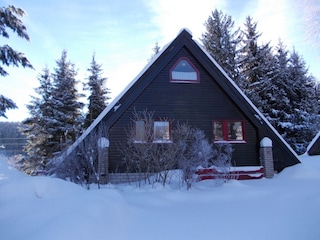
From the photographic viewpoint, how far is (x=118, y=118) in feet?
37.1

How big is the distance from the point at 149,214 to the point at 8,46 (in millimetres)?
10547

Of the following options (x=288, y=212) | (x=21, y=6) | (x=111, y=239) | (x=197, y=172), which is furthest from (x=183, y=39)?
(x=111, y=239)

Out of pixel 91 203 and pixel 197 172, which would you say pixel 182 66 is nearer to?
pixel 197 172

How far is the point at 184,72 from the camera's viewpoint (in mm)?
12570

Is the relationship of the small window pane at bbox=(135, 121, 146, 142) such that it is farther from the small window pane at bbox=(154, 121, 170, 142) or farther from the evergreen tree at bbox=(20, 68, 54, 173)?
the evergreen tree at bbox=(20, 68, 54, 173)

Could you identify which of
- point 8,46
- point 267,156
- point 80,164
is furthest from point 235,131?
point 8,46

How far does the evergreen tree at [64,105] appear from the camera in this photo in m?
20.2

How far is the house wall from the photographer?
11.5 metres

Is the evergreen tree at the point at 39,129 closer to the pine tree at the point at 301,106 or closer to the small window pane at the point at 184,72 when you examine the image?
the small window pane at the point at 184,72

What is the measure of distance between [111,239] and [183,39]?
10.3 metres

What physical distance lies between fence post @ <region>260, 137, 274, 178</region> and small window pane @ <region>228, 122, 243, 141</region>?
3.48ft

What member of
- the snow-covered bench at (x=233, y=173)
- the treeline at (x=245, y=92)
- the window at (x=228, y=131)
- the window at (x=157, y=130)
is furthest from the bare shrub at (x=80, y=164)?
the treeline at (x=245, y=92)

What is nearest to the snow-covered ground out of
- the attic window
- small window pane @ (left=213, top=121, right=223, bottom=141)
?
small window pane @ (left=213, top=121, right=223, bottom=141)

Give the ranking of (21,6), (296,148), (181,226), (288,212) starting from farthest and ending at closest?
(296,148) < (21,6) < (288,212) < (181,226)
